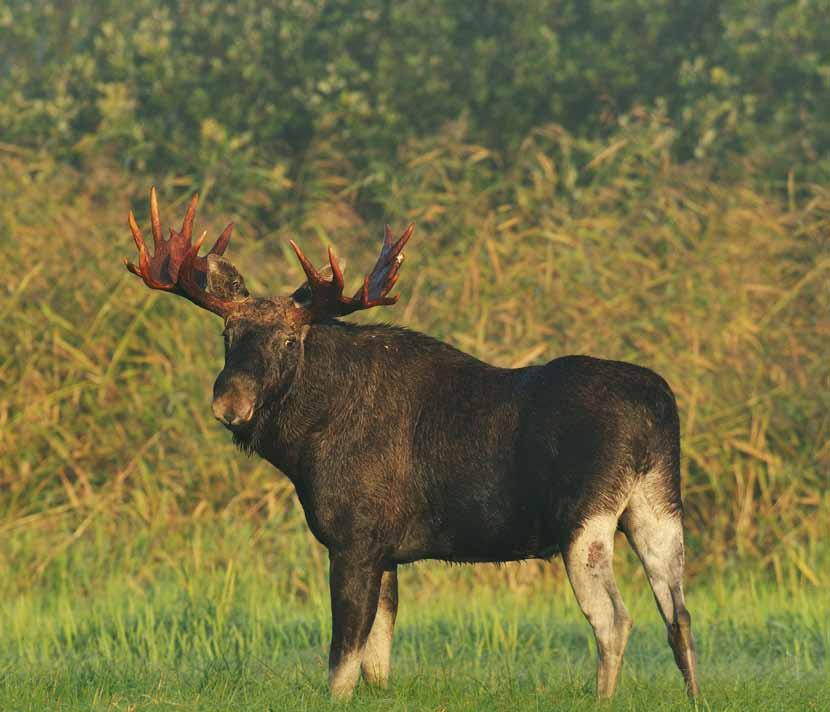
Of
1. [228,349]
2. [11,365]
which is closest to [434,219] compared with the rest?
[11,365]

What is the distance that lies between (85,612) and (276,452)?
387cm

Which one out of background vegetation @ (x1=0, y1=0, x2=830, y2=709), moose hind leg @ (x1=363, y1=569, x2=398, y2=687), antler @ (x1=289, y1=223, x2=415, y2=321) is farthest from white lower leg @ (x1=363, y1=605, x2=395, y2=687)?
antler @ (x1=289, y1=223, x2=415, y2=321)

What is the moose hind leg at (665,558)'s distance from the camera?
7.93 m

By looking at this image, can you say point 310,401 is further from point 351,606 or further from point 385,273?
point 351,606

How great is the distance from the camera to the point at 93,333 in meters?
14.2

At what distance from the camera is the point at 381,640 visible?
8.48 metres

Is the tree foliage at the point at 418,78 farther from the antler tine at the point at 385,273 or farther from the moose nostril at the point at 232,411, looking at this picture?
the moose nostril at the point at 232,411

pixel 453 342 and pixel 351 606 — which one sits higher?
pixel 453 342

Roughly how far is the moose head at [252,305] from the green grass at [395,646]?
5.07 feet

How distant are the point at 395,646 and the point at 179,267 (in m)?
3.45

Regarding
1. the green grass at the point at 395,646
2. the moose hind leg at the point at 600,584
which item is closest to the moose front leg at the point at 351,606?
the green grass at the point at 395,646

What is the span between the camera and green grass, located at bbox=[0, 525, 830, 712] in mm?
8141

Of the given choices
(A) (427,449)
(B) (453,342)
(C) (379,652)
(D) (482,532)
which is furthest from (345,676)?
(B) (453,342)

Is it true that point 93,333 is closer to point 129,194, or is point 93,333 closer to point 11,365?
point 11,365
